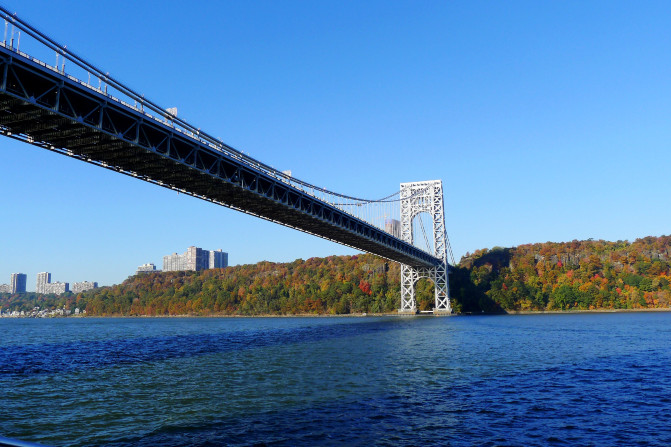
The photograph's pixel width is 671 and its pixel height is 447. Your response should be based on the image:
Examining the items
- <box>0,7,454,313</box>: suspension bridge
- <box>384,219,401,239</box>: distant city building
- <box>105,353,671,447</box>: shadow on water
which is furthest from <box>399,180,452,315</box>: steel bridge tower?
<box>105,353,671,447</box>: shadow on water

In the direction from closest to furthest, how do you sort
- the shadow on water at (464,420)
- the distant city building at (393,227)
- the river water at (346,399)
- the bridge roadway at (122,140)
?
the shadow on water at (464,420) < the river water at (346,399) < the bridge roadway at (122,140) < the distant city building at (393,227)

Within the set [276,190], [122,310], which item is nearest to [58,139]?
[276,190]

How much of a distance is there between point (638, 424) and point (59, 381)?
23.4m

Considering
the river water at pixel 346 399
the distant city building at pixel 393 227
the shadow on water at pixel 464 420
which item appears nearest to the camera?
the shadow on water at pixel 464 420

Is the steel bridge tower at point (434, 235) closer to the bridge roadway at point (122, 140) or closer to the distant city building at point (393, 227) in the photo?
the distant city building at point (393, 227)

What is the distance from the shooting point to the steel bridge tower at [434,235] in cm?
9681

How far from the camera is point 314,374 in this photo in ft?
74.8

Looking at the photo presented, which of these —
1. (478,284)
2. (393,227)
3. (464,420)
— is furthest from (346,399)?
(478,284)

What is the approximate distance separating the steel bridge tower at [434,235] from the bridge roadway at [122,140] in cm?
5083

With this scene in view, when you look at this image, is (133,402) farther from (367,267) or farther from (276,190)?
(367,267)

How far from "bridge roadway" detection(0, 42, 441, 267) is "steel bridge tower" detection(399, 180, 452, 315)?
167ft

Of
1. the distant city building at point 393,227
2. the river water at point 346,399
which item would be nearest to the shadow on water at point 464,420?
the river water at point 346,399

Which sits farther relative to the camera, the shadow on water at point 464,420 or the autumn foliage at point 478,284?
the autumn foliage at point 478,284

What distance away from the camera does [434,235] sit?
98.4 metres
